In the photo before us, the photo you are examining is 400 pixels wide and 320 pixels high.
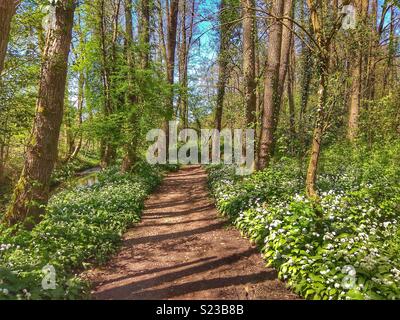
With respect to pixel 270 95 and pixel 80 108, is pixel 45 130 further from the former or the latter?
pixel 80 108

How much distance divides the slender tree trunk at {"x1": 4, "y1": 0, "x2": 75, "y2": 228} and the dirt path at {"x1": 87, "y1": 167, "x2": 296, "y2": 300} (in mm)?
2044

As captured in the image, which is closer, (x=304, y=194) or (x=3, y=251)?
(x=3, y=251)

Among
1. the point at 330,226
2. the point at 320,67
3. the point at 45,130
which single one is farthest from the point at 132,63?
the point at 330,226

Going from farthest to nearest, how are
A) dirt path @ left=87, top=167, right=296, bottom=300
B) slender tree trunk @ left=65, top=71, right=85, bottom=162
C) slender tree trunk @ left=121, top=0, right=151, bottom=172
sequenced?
1. slender tree trunk @ left=65, top=71, right=85, bottom=162
2. slender tree trunk @ left=121, top=0, right=151, bottom=172
3. dirt path @ left=87, top=167, right=296, bottom=300

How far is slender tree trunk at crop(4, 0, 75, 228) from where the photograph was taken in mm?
6652

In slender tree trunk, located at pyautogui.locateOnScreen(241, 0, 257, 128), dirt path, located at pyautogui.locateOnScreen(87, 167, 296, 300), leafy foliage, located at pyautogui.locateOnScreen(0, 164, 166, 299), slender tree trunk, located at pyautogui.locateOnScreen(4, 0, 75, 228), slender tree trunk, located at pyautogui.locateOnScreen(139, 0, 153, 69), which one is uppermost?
slender tree trunk, located at pyautogui.locateOnScreen(139, 0, 153, 69)

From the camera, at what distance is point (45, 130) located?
6.75 m

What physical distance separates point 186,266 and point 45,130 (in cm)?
387

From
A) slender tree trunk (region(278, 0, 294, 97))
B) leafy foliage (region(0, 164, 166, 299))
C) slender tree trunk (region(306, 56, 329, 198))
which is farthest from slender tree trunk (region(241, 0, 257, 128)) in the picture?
leafy foliage (region(0, 164, 166, 299))

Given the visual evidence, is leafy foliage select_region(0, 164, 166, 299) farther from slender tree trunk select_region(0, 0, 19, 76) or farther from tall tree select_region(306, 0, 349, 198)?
tall tree select_region(306, 0, 349, 198)
